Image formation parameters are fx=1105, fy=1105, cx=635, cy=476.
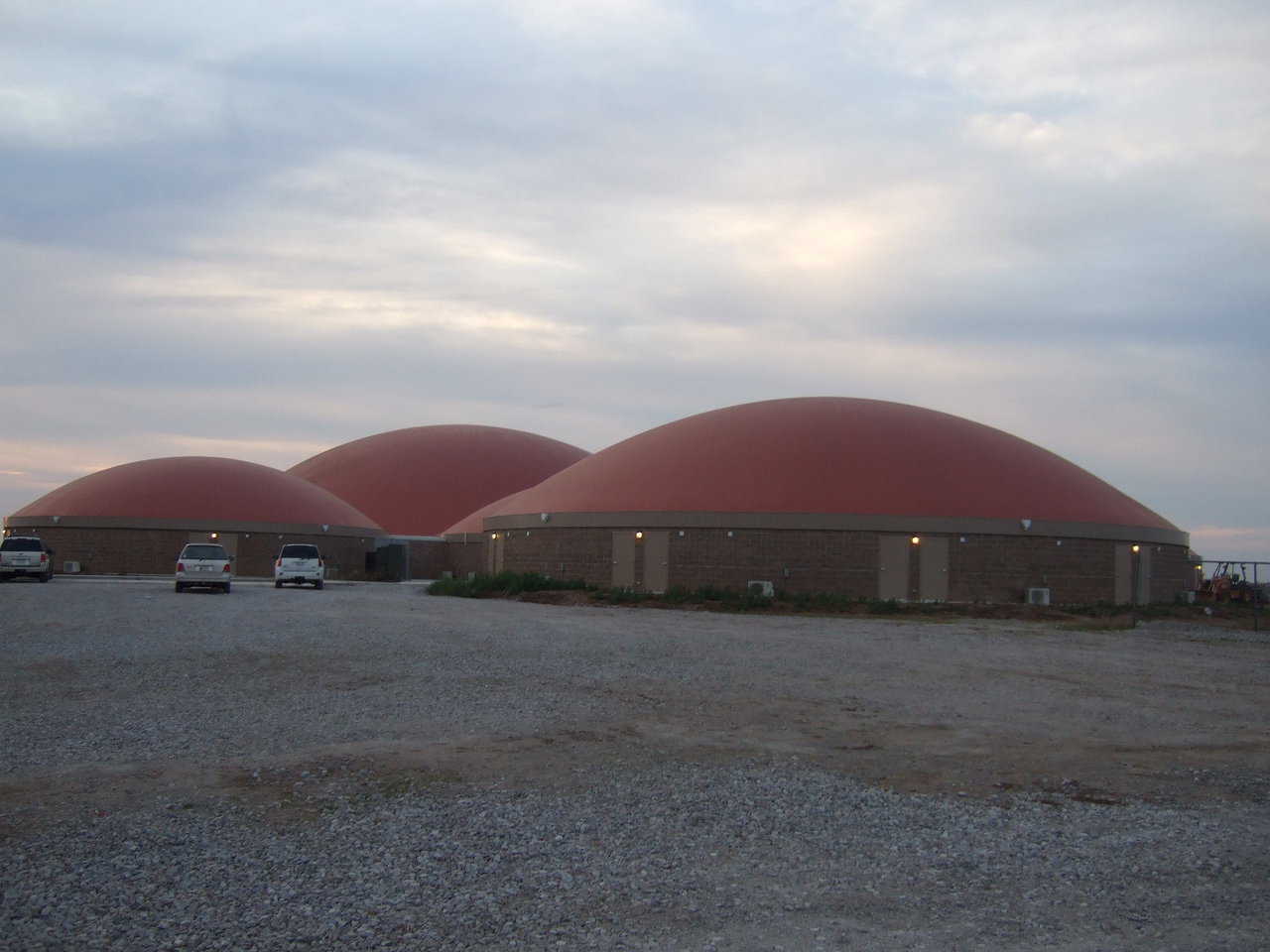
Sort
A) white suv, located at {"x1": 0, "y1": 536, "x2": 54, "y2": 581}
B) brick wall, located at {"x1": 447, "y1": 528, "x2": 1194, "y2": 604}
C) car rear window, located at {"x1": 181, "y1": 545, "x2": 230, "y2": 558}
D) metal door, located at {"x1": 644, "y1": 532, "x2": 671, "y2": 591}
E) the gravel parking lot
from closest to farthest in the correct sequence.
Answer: the gravel parking lot → car rear window, located at {"x1": 181, "y1": 545, "x2": 230, "y2": 558} → brick wall, located at {"x1": 447, "y1": 528, "x2": 1194, "y2": 604} → metal door, located at {"x1": 644, "y1": 532, "x2": 671, "y2": 591} → white suv, located at {"x1": 0, "y1": 536, "x2": 54, "y2": 581}

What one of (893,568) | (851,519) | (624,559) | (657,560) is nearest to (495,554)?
(624,559)

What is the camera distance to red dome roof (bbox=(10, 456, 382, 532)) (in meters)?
51.1

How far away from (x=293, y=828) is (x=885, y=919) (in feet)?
12.5

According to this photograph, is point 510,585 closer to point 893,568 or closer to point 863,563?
point 863,563

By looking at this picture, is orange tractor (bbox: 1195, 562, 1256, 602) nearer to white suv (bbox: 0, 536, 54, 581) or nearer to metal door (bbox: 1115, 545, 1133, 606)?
metal door (bbox: 1115, 545, 1133, 606)

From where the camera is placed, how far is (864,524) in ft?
108

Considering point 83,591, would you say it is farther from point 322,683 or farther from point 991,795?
point 991,795

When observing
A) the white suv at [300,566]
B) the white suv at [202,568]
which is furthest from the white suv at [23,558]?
the white suv at [202,568]

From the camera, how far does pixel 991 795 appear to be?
8602 mm

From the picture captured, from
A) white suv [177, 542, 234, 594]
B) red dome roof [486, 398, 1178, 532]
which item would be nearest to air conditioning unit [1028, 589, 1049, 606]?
red dome roof [486, 398, 1178, 532]

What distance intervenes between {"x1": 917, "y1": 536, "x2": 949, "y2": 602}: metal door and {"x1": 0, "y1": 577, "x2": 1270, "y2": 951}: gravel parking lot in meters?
16.8

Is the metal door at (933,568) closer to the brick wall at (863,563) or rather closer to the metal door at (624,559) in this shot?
the brick wall at (863,563)

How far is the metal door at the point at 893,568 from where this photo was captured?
108ft

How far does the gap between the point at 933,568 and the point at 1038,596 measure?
10.9 ft
